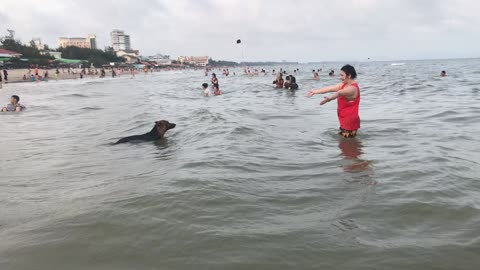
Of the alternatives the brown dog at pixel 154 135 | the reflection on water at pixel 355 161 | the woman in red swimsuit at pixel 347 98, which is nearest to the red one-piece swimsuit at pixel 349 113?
the woman in red swimsuit at pixel 347 98

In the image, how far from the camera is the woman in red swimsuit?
6887mm

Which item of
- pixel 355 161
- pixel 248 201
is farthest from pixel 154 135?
pixel 248 201

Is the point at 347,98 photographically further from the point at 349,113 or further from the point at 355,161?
the point at 355,161

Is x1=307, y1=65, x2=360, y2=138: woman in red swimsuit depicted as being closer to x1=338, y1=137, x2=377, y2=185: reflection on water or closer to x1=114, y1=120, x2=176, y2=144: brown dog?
x1=338, y1=137, x2=377, y2=185: reflection on water

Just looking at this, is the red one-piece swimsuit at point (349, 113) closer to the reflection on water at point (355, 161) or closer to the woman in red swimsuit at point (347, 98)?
the woman in red swimsuit at point (347, 98)

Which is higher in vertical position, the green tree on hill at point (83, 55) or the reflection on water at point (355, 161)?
the green tree on hill at point (83, 55)

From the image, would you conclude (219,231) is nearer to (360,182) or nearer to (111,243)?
(111,243)

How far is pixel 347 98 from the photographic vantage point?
283 inches

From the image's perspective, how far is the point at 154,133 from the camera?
29.0ft

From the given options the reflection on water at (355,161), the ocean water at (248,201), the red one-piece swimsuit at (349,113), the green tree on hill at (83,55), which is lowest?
the ocean water at (248,201)

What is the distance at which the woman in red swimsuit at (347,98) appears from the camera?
6887 millimetres

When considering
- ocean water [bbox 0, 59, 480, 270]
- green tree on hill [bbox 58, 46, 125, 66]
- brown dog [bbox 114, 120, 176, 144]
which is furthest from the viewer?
green tree on hill [bbox 58, 46, 125, 66]

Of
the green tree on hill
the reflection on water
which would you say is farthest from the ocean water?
the green tree on hill

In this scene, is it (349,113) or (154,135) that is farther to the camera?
(154,135)
